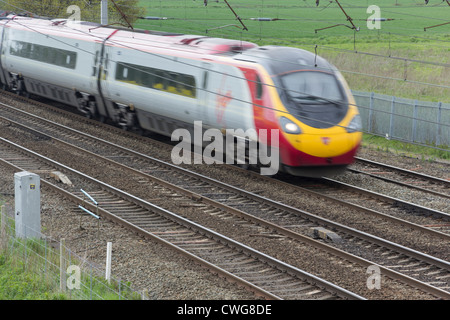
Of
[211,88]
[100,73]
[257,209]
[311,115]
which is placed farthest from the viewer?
[100,73]

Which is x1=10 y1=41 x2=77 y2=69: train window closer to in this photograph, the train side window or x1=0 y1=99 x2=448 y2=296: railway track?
x1=0 y1=99 x2=448 y2=296: railway track

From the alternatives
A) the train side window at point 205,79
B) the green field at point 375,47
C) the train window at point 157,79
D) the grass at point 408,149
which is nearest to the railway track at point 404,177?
the grass at point 408,149

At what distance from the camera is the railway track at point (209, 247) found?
35.0 ft

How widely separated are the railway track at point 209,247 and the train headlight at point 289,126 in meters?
3.40

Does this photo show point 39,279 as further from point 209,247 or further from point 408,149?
point 408,149

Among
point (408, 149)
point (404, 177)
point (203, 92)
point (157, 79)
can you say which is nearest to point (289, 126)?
point (203, 92)

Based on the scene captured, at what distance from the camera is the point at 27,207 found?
12617 millimetres

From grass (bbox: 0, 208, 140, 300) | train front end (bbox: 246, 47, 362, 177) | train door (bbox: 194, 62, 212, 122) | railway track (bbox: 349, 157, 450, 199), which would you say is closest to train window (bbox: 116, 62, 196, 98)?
train door (bbox: 194, 62, 212, 122)

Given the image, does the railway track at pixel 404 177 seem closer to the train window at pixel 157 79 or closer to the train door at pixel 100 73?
the train window at pixel 157 79

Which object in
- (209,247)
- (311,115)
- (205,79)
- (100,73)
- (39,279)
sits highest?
(205,79)

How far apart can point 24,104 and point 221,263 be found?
18448 mm

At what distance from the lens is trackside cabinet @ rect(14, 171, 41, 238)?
41.3 ft

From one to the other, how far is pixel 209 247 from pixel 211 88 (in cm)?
616

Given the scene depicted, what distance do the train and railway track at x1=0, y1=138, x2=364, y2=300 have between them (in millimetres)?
3357
